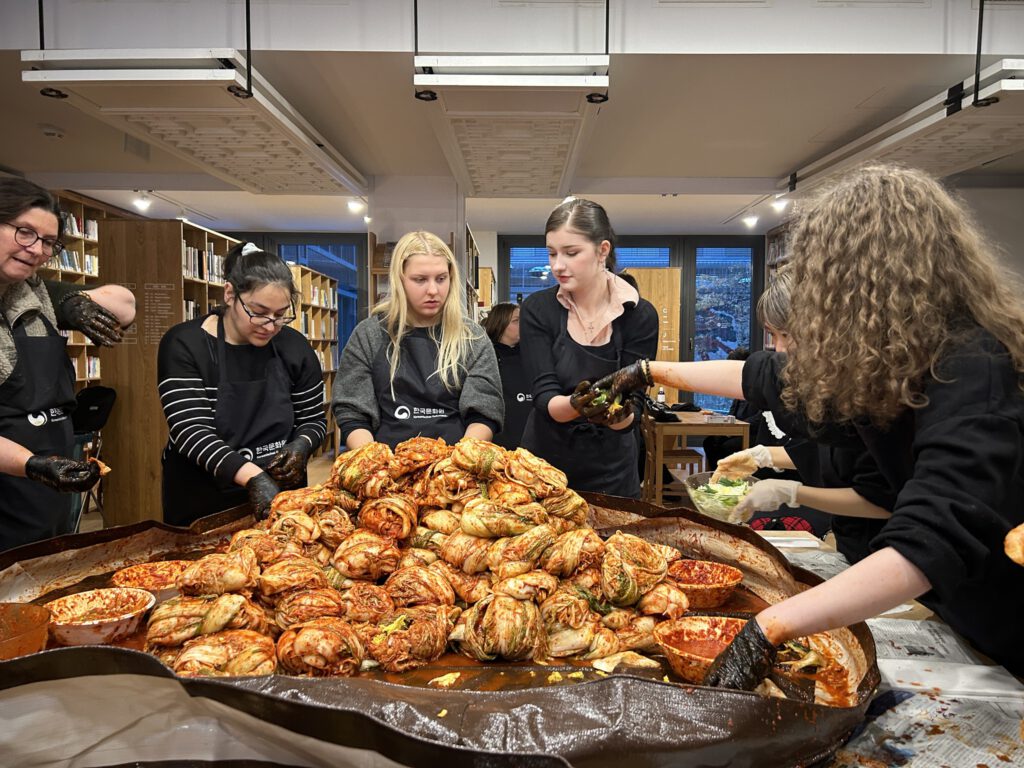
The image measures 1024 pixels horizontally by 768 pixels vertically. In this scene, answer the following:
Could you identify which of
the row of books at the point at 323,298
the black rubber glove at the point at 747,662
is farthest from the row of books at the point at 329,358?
the black rubber glove at the point at 747,662

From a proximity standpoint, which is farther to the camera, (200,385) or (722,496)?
(200,385)

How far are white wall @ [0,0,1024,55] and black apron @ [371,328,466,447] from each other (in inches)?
86.0

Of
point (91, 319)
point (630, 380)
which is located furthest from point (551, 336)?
point (91, 319)

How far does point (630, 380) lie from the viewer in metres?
1.83

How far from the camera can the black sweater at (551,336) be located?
2.34 m

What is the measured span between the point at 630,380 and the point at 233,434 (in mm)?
1360

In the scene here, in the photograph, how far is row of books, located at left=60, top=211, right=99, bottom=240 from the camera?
6617 millimetres

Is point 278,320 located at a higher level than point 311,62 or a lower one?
lower

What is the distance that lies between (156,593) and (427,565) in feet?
2.00

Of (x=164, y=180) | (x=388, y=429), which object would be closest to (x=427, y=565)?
(x=388, y=429)

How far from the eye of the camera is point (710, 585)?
1.45m

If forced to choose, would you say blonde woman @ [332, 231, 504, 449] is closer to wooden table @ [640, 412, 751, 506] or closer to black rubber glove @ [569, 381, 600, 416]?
black rubber glove @ [569, 381, 600, 416]

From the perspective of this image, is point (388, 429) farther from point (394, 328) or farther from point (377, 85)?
point (377, 85)

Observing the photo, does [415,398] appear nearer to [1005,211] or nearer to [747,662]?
[747,662]
